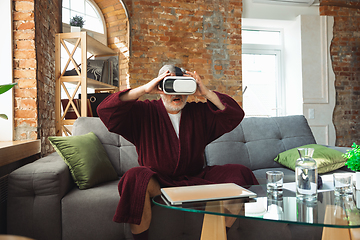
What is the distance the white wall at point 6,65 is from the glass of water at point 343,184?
198 cm

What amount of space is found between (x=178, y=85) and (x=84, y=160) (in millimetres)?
785

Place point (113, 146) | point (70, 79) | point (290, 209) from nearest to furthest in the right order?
point (290, 209), point (113, 146), point (70, 79)

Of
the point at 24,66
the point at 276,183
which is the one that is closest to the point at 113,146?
the point at 24,66

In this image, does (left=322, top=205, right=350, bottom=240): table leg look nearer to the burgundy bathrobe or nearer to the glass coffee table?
the glass coffee table

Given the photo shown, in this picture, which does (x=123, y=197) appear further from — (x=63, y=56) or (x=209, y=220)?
(x=63, y=56)

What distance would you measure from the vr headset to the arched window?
2124mm

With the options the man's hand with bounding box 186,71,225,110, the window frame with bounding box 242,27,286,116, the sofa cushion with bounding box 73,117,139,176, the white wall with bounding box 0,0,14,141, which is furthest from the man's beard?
the window frame with bounding box 242,27,286,116

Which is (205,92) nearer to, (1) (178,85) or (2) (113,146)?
(1) (178,85)

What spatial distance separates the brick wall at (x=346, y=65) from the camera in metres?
3.75

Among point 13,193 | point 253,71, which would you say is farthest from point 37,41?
point 253,71

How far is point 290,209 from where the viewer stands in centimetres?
85

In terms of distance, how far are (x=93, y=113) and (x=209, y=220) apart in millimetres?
1955

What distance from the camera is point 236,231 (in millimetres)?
1435

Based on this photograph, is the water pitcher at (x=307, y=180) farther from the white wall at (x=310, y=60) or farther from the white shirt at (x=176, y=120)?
the white wall at (x=310, y=60)
